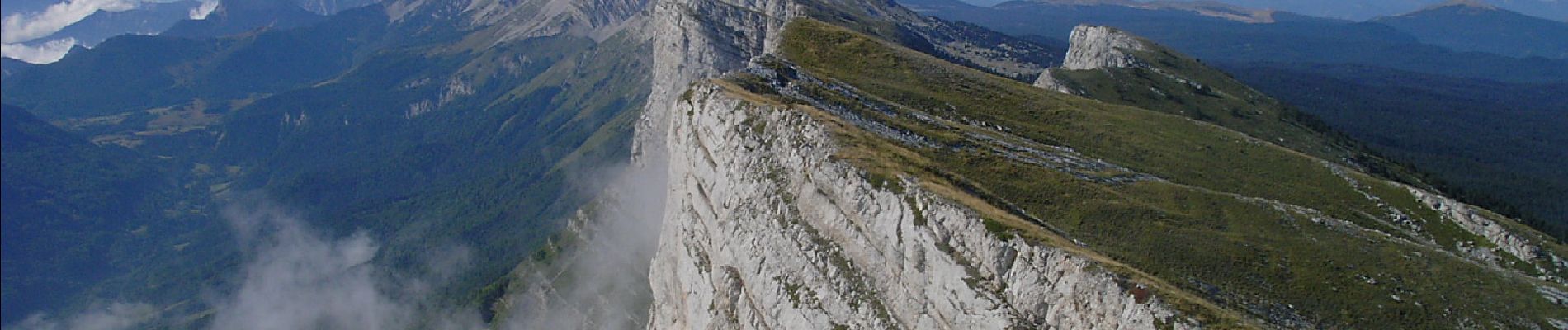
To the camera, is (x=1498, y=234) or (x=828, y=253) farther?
(x=1498, y=234)

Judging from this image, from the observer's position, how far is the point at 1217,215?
68875mm

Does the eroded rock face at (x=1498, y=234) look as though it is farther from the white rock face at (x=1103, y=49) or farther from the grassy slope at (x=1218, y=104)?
the white rock face at (x=1103, y=49)

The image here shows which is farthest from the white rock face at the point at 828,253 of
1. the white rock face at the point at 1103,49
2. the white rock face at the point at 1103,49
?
the white rock face at the point at 1103,49

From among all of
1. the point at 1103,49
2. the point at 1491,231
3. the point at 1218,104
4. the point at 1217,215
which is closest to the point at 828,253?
the point at 1217,215

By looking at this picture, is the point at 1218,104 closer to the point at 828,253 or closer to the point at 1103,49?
the point at 1103,49

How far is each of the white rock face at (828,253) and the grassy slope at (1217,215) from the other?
490cm

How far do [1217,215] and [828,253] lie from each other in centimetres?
3011

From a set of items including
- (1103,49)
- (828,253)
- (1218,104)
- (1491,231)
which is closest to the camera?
(828,253)

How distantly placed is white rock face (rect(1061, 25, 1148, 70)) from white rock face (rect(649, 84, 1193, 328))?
107 meters

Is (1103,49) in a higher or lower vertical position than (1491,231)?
higher

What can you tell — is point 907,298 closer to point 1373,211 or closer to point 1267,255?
point 1267,255

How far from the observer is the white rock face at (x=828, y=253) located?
52562 millimetres

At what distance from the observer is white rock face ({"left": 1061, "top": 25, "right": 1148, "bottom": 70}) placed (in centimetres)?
16812

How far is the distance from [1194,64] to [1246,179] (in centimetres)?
10484
